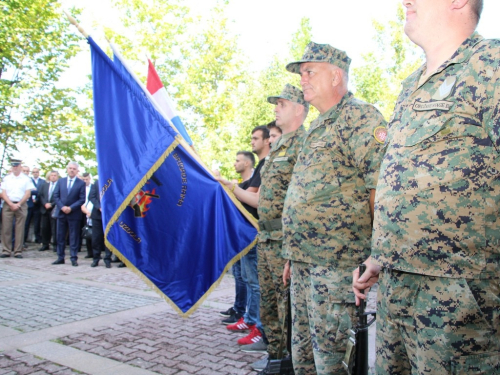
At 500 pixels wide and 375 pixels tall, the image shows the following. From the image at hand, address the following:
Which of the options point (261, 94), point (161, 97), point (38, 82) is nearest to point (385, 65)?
point (261, 94)

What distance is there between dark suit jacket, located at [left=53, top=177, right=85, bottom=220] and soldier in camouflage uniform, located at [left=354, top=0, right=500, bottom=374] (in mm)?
9467

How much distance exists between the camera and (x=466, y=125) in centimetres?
164

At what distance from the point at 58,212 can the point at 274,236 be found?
7946 millimetres

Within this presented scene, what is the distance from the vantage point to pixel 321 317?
2615 mm

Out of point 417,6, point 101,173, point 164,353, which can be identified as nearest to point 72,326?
point 164,353

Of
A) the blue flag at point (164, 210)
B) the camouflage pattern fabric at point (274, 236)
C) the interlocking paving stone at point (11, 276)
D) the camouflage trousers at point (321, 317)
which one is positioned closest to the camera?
the camouflage trousers at point (321, 317)

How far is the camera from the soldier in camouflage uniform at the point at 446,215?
62.8 inches

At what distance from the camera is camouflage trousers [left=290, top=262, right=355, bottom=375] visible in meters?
2.56

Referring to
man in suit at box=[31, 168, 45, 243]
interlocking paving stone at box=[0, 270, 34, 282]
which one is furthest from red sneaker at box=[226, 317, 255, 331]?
man in suit at box=[31, 168, 45, 243]

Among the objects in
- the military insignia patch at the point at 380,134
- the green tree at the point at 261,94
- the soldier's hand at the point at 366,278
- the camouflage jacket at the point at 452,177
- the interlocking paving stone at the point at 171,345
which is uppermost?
the green tree at the point at 261,94

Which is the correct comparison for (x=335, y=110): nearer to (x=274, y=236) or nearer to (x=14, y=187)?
(x=274, y=236)

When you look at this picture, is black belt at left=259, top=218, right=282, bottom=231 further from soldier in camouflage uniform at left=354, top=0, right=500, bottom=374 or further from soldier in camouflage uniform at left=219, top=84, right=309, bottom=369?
soldier in camouflage uniform at left=354, top=0, right=500, bottom=374

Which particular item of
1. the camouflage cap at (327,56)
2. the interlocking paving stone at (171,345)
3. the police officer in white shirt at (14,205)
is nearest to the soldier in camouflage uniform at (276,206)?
the interlocking paving stone at (171,345)

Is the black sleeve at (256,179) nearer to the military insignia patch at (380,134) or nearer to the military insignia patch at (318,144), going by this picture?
the military insignia patch at (318,144)
